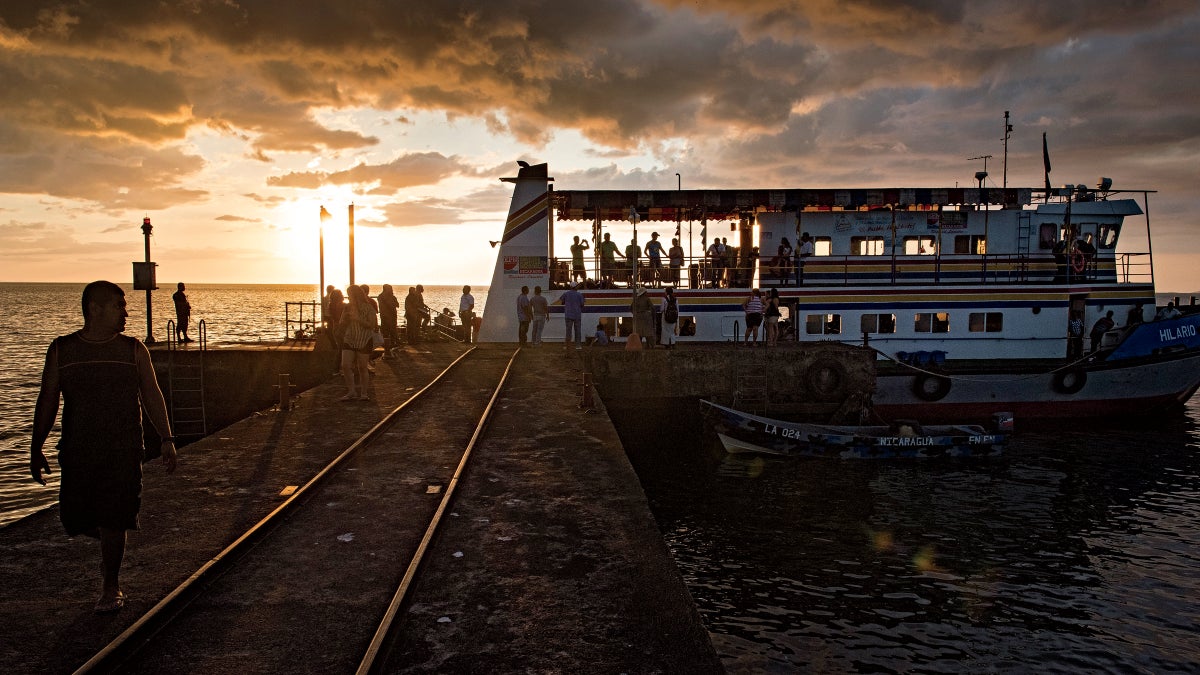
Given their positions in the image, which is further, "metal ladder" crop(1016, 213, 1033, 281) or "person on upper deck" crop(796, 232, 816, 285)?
"metal ladder" crop(1016, 213, 1033, 281)

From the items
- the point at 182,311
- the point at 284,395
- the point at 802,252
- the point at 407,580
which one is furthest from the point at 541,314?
the point at 407,580

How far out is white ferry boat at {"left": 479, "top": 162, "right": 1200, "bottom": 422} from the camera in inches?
1003

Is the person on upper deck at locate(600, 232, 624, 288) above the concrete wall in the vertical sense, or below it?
above

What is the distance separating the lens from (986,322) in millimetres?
26969

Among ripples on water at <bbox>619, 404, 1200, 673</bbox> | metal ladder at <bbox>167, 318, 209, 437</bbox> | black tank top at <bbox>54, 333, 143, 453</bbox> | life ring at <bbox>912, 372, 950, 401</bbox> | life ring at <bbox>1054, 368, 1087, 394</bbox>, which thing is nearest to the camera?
black tank top at <bbox>54, 333, 143, 453</bbox>

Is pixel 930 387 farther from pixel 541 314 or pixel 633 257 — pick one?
pixel 541 314

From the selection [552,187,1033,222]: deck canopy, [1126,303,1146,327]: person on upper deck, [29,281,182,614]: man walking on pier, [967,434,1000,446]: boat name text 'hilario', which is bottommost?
[967,434,1000,446]: boat name text 'hilario'

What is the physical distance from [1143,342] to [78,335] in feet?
99.7

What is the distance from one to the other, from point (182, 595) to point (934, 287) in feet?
85.3

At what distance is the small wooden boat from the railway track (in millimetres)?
10304

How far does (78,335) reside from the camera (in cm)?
597

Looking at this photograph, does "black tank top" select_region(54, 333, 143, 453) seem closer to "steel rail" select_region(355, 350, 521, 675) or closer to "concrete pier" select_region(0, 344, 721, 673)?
"concrete pier" select_region(0, 344, 721, 673)

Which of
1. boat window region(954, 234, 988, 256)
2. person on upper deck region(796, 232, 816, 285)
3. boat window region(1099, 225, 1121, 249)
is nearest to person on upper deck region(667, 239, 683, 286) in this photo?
person on upper deck region(796, 232, 816, 285)

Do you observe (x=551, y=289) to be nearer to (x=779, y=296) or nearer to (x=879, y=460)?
(x=779, y=296)
